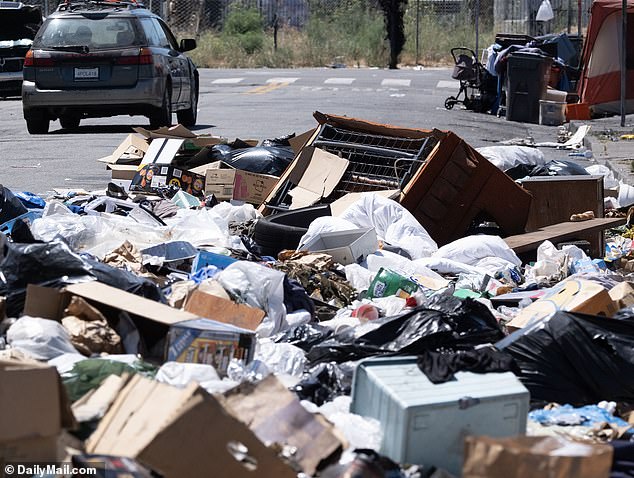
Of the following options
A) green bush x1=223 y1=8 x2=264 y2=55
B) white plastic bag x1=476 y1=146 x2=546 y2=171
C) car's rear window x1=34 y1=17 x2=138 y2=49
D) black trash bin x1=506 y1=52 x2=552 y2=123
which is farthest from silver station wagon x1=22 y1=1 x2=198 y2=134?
green bush x1=223 y1=8 x2=264 y2=55

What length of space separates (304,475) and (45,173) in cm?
835

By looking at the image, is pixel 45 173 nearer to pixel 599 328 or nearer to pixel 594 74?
pixel 599 328

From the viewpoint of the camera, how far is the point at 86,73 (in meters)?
15.0

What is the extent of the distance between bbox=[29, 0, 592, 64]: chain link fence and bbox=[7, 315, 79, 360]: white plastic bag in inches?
1265

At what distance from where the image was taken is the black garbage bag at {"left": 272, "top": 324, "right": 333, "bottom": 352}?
5.46 meters

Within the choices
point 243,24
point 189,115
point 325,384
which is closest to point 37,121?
point 189,115

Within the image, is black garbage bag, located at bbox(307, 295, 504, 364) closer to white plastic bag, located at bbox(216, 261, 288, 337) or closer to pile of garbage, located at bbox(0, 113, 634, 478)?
pile of garbage, located at bbox(0, 113, 634, 478)

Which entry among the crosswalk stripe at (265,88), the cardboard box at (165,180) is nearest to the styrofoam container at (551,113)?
the crosswalk stripe at (265,88)

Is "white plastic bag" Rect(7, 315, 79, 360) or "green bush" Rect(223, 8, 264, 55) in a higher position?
"green bush" Rect(223, 8, 264, 55)

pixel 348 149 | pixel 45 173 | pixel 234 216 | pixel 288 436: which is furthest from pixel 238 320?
pixel 45 173

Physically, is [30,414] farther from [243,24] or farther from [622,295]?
[243,24]

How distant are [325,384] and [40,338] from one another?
1.25 m

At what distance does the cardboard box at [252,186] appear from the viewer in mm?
9203

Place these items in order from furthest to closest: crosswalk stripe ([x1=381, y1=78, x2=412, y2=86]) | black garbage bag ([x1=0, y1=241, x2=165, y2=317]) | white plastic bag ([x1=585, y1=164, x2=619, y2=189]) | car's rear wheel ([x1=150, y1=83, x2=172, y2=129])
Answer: crosswalk stripe ([x1=381, y1=78, x2=412, y2=86]) < car's rear wheel ([x1=150, y1=83, x2=172, y2=129]) < white plastic bag ([x1=585, y1=164, x2=619, y2=189]) < black garbage bag ([x1=0, y1=241, x2=165, y2=317])
